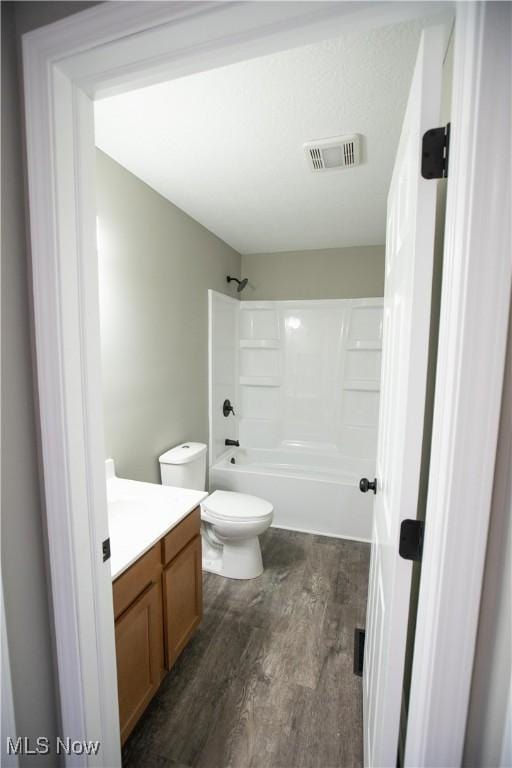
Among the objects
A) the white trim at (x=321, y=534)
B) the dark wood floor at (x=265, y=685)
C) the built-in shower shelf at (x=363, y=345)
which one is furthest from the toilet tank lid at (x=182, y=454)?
the built-in shower shelf at (x=363, y=345)

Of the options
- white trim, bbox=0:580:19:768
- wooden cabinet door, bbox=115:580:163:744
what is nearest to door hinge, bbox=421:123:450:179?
white trim, bbox=0:580:19:768

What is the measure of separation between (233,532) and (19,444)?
1546 millimetres

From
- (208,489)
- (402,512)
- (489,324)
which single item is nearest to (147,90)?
(489,324)

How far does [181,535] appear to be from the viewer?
4.67ft

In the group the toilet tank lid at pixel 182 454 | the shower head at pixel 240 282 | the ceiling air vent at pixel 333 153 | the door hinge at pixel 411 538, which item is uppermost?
the ceiling air vent at pixel 333 153

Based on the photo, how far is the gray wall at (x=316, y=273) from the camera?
3.15 meters

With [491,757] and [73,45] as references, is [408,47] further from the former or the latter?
[491,757]

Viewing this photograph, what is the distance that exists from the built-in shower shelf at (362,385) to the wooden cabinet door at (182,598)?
2.14 metres

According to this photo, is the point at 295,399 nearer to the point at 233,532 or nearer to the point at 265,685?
the point at 233,532

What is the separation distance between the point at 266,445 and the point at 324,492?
3.17 feet

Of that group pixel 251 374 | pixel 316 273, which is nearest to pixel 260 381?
pixel 251 374

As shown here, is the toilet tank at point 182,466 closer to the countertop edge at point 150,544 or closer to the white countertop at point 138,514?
the white countertop at point 138,514

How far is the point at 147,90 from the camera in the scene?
124 cm

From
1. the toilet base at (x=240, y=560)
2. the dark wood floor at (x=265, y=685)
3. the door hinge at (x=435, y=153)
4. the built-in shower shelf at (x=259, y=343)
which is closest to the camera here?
the door hinge at (x=435, y=153)
